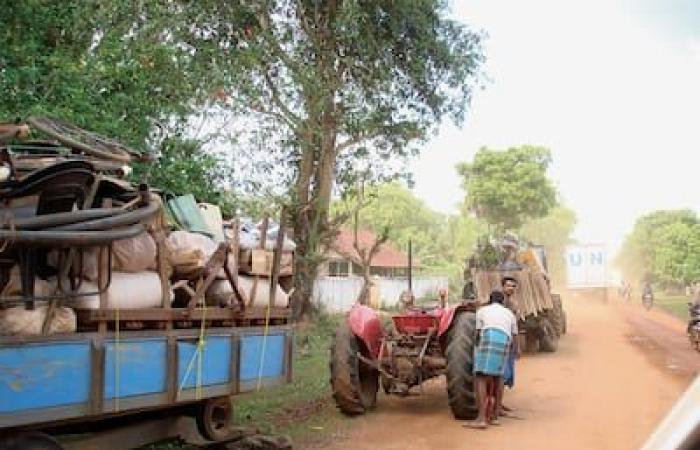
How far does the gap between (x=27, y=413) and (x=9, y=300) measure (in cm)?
69

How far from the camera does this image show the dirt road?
9.01 meters

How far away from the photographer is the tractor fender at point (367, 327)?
425 inches

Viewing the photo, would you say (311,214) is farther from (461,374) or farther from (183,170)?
(461,374)

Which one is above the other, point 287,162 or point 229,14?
point 229,14

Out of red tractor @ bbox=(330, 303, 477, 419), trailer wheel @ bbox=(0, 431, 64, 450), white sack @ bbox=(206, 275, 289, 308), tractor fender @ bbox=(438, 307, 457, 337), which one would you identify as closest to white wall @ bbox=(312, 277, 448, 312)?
red tractor @ bbox=(330, 303, 477, 419)

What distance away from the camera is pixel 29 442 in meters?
5.18

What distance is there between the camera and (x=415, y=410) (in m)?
11.0

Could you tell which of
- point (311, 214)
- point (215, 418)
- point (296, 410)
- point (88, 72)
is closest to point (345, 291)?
point (311, 214)

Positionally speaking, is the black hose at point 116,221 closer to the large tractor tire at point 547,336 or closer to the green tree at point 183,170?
the green tree at point 183,170

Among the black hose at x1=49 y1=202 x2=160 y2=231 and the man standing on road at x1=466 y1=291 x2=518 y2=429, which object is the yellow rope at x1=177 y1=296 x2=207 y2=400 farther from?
the man standing on road at x1=466 y1=291 x2=518 y2=429

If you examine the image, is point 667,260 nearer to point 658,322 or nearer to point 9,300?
point 658,322

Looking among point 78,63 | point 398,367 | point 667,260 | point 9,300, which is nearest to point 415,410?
point 398,367

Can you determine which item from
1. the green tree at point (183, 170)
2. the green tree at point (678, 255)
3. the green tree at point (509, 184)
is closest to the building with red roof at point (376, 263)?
the green tree at point (509, 184)

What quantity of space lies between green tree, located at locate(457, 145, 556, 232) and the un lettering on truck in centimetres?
625
